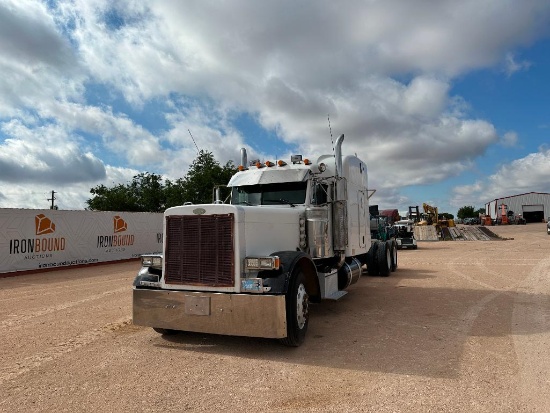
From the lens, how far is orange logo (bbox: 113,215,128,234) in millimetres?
20422

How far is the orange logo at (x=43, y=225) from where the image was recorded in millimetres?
16453

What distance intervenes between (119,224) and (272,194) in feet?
50.5

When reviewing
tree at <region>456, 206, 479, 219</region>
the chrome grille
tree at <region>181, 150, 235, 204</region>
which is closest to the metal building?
tree at <region>181, 150, 235, 204</region>

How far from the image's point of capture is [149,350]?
5488 millimetres

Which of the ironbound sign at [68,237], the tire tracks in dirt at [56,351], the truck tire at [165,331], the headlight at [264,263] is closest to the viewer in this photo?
the tire tracks in dirt at [56,351]

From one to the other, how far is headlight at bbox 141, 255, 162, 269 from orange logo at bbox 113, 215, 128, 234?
51.0 ft

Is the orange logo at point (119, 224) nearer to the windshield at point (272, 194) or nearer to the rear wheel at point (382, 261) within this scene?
the rear wheel at point (382, 261)

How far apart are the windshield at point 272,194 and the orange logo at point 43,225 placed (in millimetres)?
12286

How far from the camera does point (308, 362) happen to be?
5.00 metres

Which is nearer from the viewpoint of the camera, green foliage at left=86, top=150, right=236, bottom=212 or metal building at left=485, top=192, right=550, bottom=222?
green foliage at left=86, top=150, right=236, bottom=212

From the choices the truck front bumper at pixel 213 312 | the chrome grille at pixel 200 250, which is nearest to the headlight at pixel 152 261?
the chrome grille at pixel 200 250

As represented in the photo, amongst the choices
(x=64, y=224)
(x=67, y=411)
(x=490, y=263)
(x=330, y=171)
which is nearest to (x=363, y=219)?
(x=330, y=171)

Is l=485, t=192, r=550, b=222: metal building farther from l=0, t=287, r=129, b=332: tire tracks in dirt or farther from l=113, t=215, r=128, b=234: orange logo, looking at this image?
l=0, t=287, r=129, b=332: tire tracks in dirt

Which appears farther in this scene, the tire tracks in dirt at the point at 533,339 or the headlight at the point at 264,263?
the headlight at the point at 264,263
